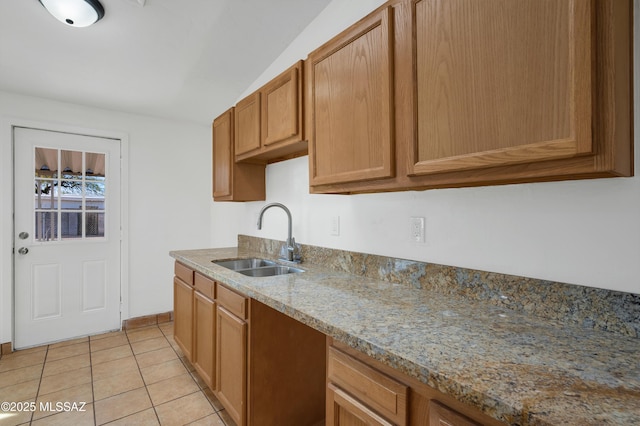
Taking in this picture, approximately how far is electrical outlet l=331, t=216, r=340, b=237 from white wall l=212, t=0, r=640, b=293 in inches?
1.2

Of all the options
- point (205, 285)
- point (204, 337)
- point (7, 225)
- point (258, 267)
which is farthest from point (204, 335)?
point (7, 225)

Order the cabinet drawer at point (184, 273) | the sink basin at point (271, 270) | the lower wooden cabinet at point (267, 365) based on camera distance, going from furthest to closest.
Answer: the cabinet drawer at point (184, 273) → the sink basin at point (271, 270) → the lower wooden cabinet at point (267, 365)

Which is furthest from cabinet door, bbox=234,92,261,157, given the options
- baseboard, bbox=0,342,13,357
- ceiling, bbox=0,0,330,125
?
baseboard, bbox=0,342,13,357

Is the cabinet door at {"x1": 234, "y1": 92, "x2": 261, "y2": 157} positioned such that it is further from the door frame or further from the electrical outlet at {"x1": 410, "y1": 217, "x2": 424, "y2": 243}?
the door frame

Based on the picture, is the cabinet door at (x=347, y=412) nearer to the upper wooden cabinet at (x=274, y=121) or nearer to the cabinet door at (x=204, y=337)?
the cabinet door at (x=204, y=337)

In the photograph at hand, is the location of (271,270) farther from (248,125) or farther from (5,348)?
(5,348)

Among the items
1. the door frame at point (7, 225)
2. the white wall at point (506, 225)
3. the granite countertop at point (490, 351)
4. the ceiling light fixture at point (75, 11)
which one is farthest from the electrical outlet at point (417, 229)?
the door frame at point (7, 225)

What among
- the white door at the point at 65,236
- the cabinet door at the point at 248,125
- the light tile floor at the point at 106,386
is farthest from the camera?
the white door at the point at 65,236

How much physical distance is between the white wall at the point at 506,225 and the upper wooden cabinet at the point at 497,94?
0.12m

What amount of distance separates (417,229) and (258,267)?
1.32m

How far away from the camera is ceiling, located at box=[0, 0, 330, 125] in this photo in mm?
1699

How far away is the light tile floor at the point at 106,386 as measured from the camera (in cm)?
185

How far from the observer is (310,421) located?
5.44 feet

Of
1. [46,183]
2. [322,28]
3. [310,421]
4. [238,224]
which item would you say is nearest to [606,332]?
[310,421]
